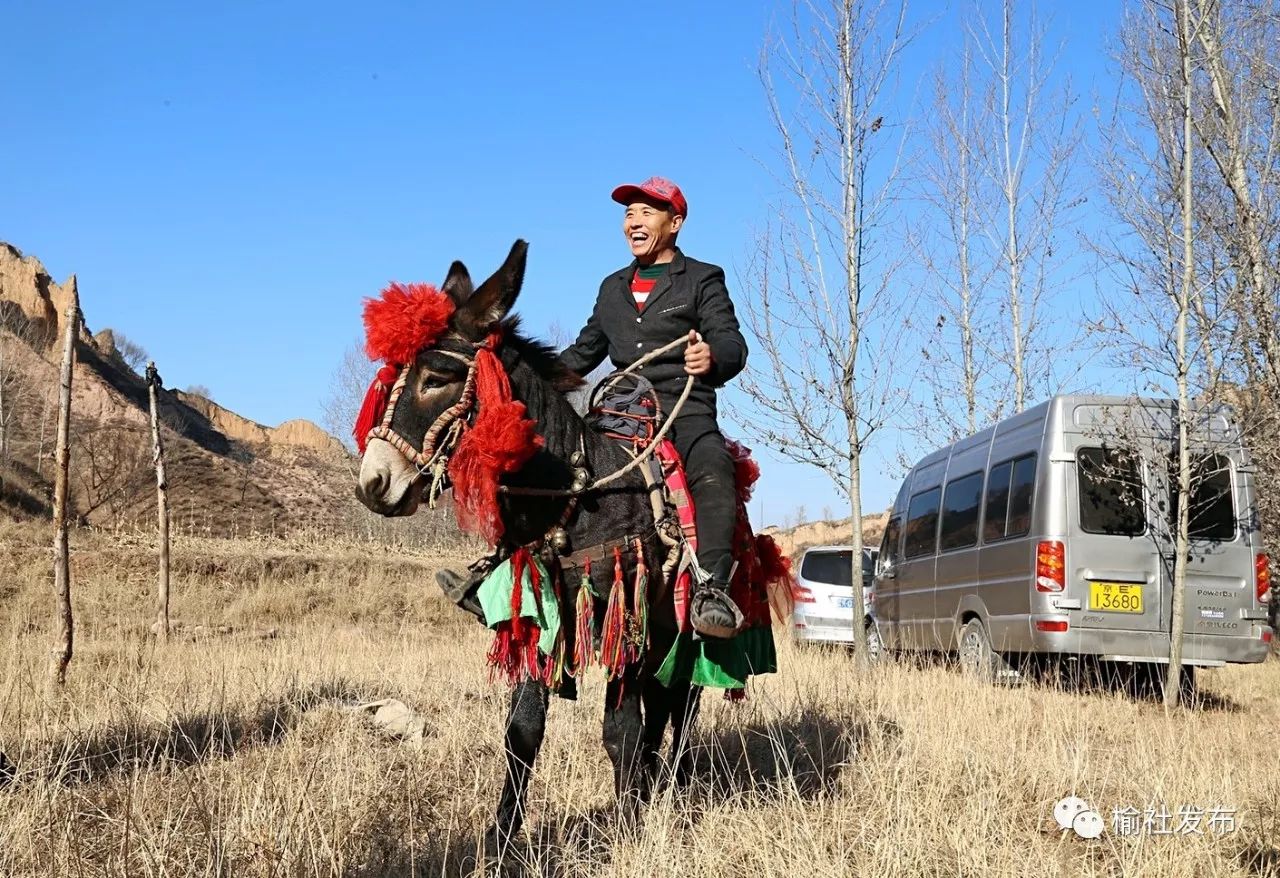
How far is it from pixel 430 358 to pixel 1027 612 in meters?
7.83

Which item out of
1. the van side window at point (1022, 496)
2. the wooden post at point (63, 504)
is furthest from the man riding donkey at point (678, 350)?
the van side window at point (1022, 496)

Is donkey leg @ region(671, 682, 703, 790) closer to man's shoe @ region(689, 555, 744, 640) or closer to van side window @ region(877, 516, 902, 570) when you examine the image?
man's shoe @ region(689, 555, 744, 640)

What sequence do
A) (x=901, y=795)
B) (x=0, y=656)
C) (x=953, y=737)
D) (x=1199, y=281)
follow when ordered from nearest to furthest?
1. (x=901, y=795)
2. (x=953, y=737)
3. (x=0, y=656)
4. (x=1199, y=281)

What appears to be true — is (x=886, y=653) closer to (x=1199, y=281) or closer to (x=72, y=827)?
(x=1199, y=281)

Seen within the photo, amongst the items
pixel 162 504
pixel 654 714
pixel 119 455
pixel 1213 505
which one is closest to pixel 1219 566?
pixel 1213 505

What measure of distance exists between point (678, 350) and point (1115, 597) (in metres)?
7.08

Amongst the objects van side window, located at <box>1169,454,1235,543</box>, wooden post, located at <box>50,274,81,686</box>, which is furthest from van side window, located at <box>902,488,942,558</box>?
wooden post, located at <box>50,274,81,686</box>

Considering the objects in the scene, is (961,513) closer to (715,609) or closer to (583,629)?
(715,609)

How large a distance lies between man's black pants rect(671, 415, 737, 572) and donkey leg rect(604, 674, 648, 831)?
1.86 ft

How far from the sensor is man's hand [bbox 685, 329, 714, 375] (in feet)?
13.7

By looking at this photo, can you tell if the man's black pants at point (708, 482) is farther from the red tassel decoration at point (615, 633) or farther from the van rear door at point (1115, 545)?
the van rear door at point (1115, 545)

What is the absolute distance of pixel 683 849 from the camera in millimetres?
3900

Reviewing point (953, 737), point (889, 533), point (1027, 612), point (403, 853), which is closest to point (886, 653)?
point (889, 533)

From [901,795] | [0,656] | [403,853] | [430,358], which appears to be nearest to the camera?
[430,358]
